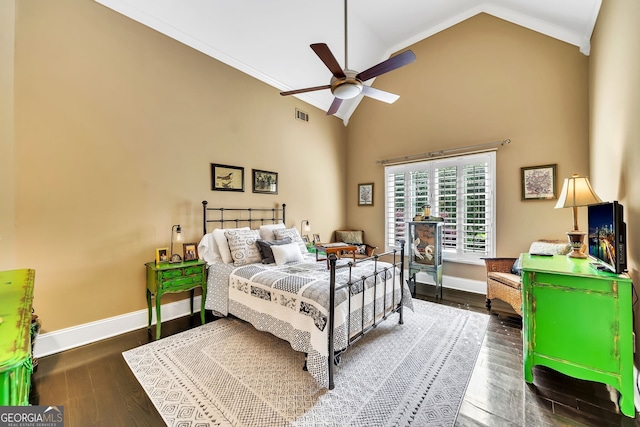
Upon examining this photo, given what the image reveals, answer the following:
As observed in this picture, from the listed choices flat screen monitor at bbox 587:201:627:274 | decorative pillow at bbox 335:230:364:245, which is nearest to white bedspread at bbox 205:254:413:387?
flat screen monitor at bbox 587:201:627:274

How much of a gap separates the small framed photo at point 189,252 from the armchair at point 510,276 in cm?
398

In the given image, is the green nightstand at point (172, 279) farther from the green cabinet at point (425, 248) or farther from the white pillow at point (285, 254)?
the green cabinet at point (425, 248)

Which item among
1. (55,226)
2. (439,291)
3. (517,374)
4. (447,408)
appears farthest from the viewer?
(439,291)

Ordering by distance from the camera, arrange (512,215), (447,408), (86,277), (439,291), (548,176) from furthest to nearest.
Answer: (439,291) < (512,215) < (548,176) < (86,277) < (447,408)

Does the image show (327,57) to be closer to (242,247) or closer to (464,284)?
(242,247)

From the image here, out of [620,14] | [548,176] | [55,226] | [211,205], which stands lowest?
[55,226]

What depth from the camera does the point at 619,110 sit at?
2.31m

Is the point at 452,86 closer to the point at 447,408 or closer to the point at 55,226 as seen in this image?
the point at 447,408

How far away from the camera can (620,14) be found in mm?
2246

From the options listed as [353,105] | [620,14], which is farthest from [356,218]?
[620,14]

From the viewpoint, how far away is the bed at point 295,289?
210 centimetres

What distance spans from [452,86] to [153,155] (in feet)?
15.7

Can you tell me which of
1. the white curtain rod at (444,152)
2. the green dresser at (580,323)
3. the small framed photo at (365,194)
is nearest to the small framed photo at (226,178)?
the small framed photo at (365,194)

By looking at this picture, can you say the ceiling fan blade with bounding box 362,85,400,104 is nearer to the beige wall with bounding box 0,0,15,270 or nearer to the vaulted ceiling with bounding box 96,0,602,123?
the vaulted ceiling with bounding box 96,0,602,123
